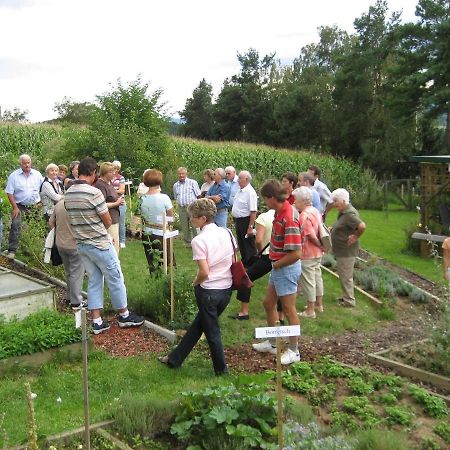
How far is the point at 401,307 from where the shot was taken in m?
9.33

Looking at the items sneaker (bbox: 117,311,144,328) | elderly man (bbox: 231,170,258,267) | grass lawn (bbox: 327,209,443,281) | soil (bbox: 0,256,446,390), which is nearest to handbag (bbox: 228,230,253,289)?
soil (bbox: 0,256,446,390)

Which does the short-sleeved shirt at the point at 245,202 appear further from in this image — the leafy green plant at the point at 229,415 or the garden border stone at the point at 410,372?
the leafy green plant at the point at 229,415

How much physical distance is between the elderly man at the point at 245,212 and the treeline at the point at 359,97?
25.4 m

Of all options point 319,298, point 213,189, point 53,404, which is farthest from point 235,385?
point 213,189

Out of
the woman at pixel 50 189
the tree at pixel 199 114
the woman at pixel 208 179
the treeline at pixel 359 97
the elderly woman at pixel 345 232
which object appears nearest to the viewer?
the elderly woman at pixel 345 232

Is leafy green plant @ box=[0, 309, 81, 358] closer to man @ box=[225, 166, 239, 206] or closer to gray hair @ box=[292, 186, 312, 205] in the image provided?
gray hair @ box=[292, 186, 312, 205]

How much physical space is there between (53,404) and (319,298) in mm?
4614

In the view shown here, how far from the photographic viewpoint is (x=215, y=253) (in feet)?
18.1

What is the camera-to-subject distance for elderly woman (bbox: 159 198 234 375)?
18.0ft

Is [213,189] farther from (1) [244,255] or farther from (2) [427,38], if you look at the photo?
(2) [427,38]

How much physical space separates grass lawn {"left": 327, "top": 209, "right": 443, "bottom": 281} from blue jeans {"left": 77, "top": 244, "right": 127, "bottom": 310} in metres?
4.29

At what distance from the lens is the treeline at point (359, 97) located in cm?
3378

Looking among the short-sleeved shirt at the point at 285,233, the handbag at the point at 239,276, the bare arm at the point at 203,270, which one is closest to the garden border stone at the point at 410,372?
the short-sleeved shirt at the point at 285,233

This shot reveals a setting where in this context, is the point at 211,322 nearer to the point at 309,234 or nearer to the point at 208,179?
the point at 309,234
